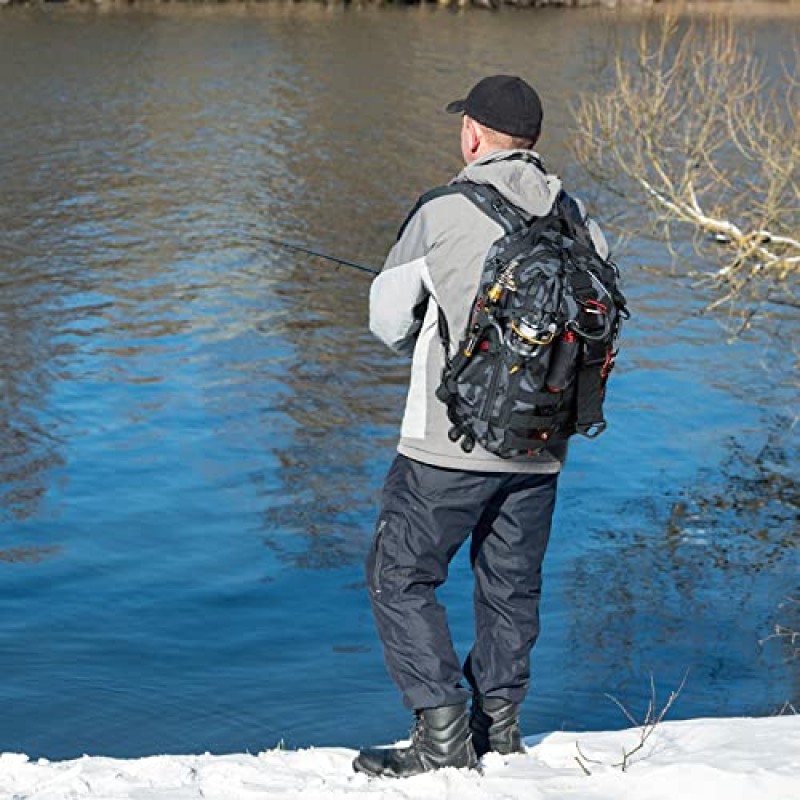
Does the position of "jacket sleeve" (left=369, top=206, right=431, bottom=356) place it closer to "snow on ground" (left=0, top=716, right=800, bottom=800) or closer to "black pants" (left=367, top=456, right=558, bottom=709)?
"black pants" (left=367, top=456, right=558, bottom=709)

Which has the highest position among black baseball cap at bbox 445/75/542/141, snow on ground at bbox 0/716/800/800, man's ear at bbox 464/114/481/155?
black baseball cap at bbox 445/75/542/141

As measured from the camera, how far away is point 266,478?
1146cm

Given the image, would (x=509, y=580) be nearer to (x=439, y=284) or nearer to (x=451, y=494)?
(x=451, y=494)

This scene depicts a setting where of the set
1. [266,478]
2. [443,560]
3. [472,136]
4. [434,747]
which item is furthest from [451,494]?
[266,478]

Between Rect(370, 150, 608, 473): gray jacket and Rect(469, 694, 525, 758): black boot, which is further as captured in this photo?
Rect(469, 694, 525, 758): black boot

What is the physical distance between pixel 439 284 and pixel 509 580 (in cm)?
99

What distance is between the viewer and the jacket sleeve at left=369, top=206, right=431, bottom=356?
175 inches

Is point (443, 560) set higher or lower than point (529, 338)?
lower

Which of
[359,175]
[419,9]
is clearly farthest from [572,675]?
[419,9]

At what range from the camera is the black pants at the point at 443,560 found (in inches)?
182

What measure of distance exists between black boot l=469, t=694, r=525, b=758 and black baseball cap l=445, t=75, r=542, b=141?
181cm

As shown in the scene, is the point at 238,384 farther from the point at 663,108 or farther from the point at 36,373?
the point at 663,108

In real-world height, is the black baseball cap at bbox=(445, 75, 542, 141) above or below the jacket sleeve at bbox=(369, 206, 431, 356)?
above

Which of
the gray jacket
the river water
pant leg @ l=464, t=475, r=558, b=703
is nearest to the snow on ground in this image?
pant leg @ l=464, t=475, r=558, b=703
